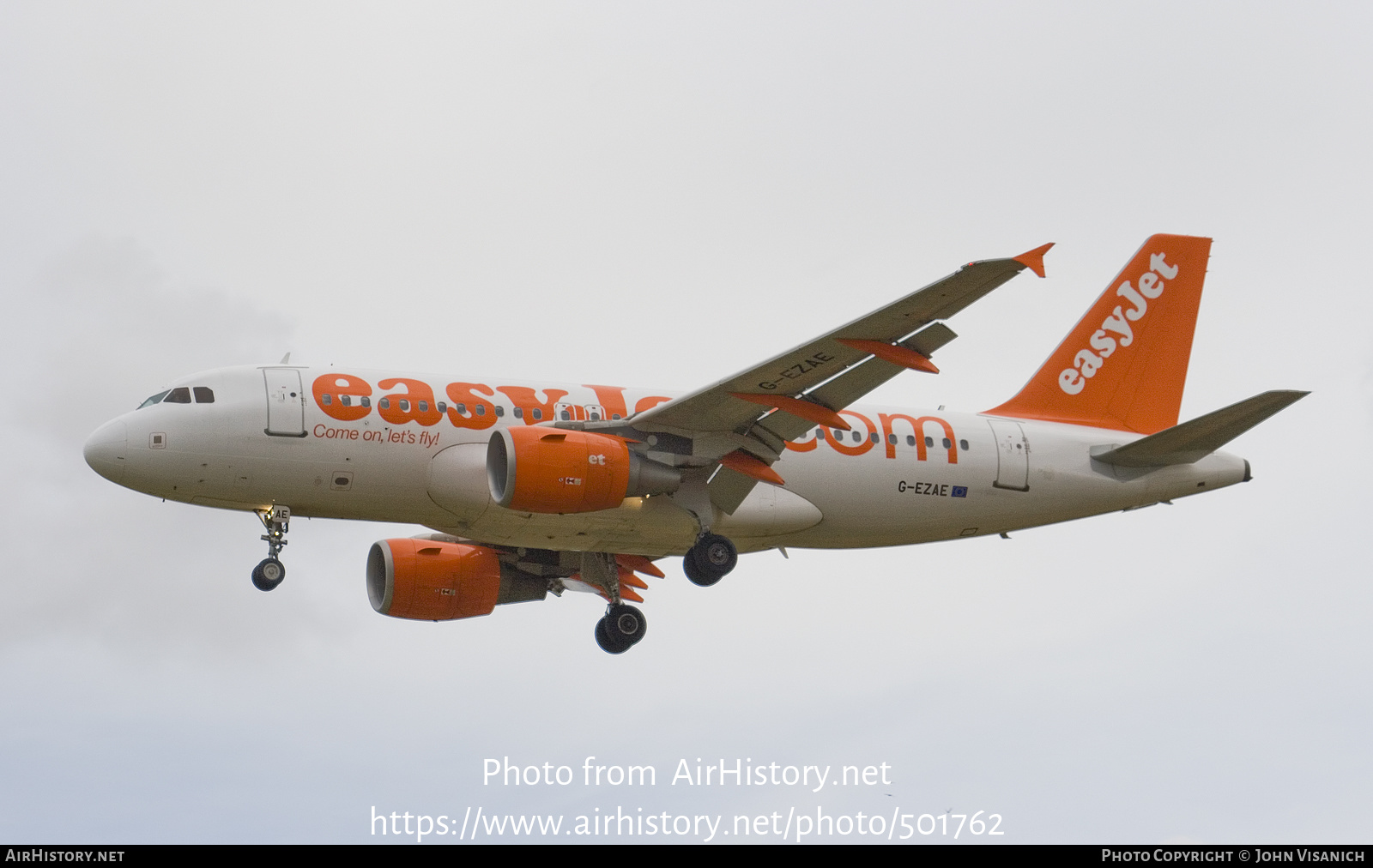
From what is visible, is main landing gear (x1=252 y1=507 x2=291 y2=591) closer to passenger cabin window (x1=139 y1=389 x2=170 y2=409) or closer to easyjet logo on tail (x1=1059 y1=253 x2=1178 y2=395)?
passenger cabin window (x1=139 y1=389 x2=170 y2=409)

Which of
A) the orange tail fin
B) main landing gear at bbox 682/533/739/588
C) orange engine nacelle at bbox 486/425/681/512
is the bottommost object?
A: main landing gear at bbox 682/533/739/588

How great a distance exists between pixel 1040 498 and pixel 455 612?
11916mm

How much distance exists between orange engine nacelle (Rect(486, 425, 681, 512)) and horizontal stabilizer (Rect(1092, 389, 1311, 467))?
10642mm

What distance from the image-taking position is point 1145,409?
35281 mm

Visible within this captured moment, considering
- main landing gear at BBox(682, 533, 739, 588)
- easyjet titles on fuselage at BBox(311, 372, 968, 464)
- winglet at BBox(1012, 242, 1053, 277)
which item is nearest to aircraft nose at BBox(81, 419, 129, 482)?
easyjet titles on fuselage at BBox(311, 372, 968, 464)

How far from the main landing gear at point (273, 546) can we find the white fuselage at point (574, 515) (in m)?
0.26

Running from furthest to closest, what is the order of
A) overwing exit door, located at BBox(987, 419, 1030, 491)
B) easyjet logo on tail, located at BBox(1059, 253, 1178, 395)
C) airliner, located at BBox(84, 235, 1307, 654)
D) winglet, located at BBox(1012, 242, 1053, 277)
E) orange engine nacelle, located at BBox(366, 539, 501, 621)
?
easyjet logo on tail, located at BBox(1059, 253, 1178, 395) → orange engine nacelle, located at BBox(366, 539, 501, 621) → overwing exit door, located at BBox(987, 419, 1030, 491) → airliner, located at BBox(84, 235, 1307, 654) → winglet, located at BBox(1012, 242, 1053, 277)

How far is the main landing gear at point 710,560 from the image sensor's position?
29.9m

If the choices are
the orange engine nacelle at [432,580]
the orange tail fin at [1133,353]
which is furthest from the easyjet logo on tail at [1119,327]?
the orange engine nacelle at [432,580]

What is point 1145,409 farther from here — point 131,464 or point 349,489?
point 131,464

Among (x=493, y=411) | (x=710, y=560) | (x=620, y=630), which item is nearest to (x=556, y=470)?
(x=493, y=411)

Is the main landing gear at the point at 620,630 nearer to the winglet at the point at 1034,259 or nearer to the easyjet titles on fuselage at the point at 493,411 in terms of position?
the easyjet titles on fuselage at the point at 493,411

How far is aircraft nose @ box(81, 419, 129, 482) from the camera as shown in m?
28.2

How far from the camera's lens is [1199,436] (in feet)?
104
